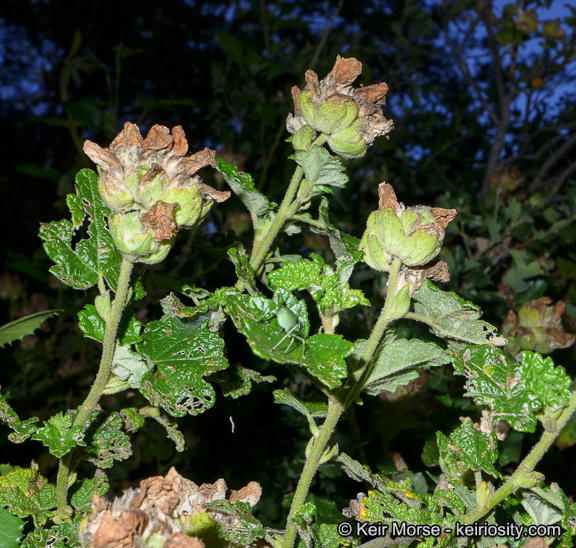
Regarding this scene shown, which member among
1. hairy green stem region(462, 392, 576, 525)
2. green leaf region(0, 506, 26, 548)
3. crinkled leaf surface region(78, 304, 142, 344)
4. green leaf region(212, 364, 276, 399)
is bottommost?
green leaf region(0, 506, 26, 548)

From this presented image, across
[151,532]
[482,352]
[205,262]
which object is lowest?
[205,262]

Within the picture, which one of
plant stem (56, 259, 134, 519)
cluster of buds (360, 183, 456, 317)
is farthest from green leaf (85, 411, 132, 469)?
cluster of buds (360, 183, 456, 317)

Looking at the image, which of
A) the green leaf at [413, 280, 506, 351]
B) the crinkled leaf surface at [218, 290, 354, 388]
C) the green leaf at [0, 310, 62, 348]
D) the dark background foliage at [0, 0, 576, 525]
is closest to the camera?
the crinkled leaf surface at [218, 290, 354, 388]

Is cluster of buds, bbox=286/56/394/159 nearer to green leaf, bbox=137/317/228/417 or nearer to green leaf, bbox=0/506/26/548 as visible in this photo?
green leaf, bbox=137/317/228/417

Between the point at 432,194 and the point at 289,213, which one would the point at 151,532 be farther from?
the point at 432,194

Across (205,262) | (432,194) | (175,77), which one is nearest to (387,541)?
(205,262)

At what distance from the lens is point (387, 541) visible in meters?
0.46

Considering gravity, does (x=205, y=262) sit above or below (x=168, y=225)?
below

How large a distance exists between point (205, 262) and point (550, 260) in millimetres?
791

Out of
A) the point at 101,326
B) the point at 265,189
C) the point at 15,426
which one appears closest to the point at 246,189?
the point at 101,326

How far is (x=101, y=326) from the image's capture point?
1.53ft

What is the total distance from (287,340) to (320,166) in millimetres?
182

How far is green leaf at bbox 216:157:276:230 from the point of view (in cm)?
50

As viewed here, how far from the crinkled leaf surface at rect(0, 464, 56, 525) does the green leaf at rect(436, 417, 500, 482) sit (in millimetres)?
345
